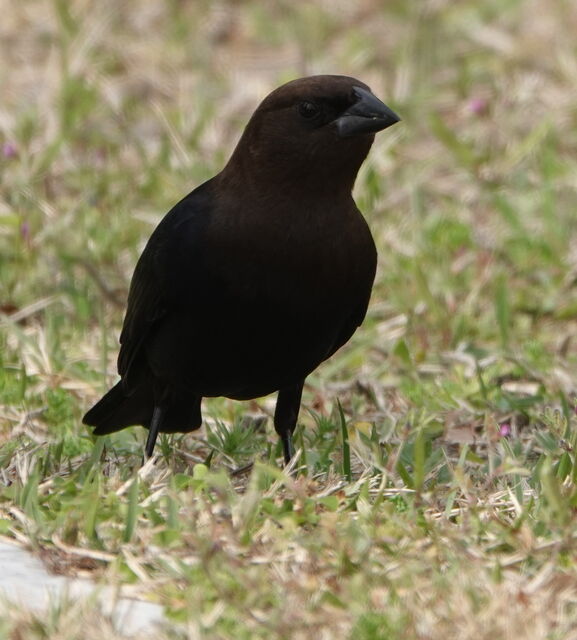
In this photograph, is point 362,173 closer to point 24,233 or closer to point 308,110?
point 24,233

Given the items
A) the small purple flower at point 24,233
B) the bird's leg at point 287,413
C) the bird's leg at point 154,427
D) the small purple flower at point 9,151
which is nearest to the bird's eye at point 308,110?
the bird's leg at point 287,413

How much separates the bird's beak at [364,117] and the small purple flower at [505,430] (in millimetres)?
1096

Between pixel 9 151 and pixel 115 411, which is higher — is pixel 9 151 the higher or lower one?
the higher one

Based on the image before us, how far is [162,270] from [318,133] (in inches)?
22.5

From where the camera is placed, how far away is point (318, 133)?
12.8ft

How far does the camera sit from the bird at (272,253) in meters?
3.79

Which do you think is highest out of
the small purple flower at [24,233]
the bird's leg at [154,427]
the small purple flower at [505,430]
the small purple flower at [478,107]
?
the small purple flower at [478,107]

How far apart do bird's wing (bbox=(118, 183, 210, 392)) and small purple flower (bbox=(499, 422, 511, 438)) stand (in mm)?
1123

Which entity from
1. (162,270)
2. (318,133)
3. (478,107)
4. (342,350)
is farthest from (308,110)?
(478,107)

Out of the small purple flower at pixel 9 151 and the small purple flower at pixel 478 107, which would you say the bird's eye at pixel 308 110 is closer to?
the small purple flower at pixel 9 151

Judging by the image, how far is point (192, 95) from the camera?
25.4 ft

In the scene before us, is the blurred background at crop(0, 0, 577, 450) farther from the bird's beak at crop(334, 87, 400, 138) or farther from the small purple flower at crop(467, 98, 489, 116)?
the bird's beak at crop(334, 87, 400, 138)

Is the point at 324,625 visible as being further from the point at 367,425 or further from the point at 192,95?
the point at 192,95

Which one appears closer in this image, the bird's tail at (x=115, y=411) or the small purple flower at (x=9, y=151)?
the bird's tail at (x=115, y=411)
